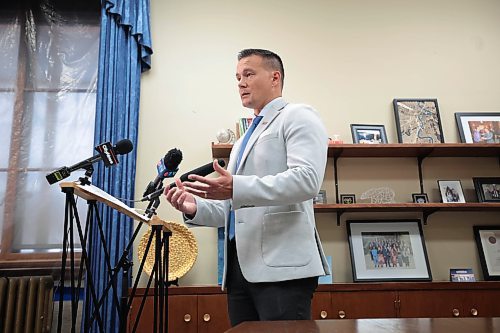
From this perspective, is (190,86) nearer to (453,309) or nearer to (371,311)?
(371,311)

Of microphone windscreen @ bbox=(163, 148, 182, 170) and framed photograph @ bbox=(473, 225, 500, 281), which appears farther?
framed photograph @ bbox=(473, 225, 500, 281)

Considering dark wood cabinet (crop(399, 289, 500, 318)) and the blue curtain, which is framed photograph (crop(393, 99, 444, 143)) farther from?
the blue curtain

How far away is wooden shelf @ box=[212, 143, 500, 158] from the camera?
9.70 feet

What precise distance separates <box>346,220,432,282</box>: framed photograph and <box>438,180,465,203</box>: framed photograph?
0.83 ft

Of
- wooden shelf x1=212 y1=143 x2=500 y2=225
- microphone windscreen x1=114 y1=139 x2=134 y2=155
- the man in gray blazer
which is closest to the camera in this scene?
the man in gray blazer

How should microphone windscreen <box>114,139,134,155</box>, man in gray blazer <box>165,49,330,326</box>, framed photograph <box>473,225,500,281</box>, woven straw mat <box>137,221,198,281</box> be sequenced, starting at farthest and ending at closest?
framed photograph <box>473,225,500,281</box> < woven straw mat <box>137,221,198,281</box> < microphone windscreen <box>114,139,134,155</box> < man in gray blazer <box>165,49,330,326</box>

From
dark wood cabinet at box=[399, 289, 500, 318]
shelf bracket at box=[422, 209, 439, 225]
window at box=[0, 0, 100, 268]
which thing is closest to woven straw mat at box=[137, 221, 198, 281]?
window at box=[0, 0, 100, 268]

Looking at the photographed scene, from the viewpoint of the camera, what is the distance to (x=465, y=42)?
136 inches

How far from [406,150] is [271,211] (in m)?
1.97

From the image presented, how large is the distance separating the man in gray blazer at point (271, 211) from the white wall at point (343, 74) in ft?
5.31

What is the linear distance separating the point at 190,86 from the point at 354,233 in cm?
151

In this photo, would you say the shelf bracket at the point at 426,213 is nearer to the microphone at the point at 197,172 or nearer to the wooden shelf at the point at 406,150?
the wooden shelf at the point at 406,150

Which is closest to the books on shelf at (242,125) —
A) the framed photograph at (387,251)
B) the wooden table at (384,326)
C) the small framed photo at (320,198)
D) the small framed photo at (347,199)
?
the small framed photo at (320,198)

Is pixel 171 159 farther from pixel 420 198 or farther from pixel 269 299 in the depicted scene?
pixel 420 198
